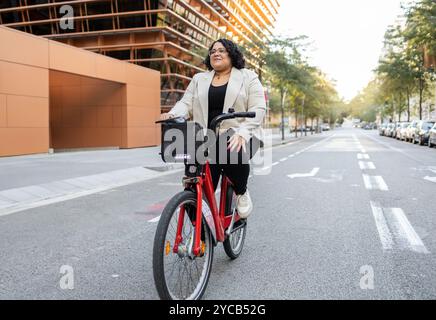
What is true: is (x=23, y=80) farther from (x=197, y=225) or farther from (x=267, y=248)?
(x=197, y=225)

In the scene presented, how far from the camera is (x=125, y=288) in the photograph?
127 inches

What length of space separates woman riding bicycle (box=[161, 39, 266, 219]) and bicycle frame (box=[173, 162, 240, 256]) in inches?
6.9

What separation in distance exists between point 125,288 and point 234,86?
1715 mm

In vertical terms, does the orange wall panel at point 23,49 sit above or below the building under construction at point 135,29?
below

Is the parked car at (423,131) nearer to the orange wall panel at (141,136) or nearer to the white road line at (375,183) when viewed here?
the orange wall panel at (141,136)

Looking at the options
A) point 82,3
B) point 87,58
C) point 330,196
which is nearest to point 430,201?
point 330,196

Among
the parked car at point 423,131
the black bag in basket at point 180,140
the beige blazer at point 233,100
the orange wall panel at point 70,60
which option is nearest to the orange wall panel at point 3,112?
the orange wall panel at point 70,60

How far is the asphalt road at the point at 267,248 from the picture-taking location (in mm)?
3230

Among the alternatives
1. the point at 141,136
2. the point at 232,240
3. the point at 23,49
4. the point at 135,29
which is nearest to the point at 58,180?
the point at 232,240

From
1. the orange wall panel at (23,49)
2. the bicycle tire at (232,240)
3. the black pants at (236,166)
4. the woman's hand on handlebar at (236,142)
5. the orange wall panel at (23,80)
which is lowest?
the bicycle tire at (232,240)

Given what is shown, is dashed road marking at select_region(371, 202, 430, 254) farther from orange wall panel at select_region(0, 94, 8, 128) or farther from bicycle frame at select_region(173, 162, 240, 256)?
orange wall panel at select_region(0, 94, 8, 128)

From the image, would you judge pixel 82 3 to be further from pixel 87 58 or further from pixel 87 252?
pixel 87 252

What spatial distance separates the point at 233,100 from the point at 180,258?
127 cm

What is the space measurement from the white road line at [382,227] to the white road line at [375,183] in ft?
6.53
